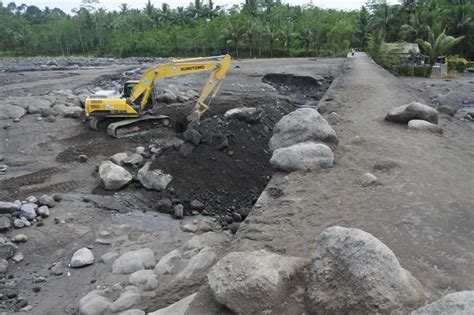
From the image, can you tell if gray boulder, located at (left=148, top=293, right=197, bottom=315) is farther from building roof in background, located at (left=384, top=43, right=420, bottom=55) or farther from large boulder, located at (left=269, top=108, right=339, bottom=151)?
building roof in background, located at (left=384, top=43, right=420, bottom=55)

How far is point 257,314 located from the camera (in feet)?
12.9

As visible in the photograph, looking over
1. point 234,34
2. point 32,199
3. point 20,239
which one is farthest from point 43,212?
point 234,34

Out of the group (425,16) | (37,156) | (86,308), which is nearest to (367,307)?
(86,308)

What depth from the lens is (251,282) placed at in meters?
4.00

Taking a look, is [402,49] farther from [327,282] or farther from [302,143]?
[327,282]

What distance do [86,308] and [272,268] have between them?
8.47 ft

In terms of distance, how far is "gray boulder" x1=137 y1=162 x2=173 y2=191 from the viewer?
9047 mm

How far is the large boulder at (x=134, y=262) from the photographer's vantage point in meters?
6.19

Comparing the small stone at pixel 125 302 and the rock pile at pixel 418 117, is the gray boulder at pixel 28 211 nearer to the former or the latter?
the small stone at pixel 125 302

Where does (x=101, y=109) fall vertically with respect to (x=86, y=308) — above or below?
above

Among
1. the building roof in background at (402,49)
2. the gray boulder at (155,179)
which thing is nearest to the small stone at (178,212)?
the gray boulder at (155,179)

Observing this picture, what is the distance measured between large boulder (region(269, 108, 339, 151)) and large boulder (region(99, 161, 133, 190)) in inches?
130

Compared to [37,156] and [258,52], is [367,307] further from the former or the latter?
[258,52]

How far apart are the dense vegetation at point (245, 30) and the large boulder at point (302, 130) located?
Answer: 30455mm
